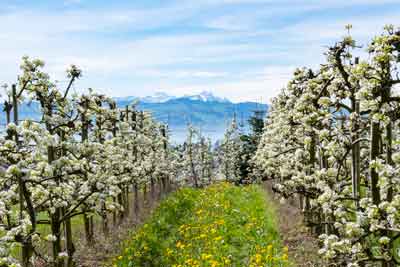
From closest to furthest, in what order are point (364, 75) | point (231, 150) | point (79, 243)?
1. point (364, 75)
2. point (79, 243)
3. point (231, 150)

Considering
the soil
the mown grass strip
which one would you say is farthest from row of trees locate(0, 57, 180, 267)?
the soil

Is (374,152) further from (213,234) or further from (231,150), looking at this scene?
(231,150)

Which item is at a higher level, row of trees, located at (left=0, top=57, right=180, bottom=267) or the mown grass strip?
row of trees, located at (left=0, top=57, right=180, bottom=267)

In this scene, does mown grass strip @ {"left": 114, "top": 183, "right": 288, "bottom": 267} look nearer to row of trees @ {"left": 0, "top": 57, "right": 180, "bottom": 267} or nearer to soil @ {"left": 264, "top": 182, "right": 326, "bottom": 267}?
soil @ {"left": 264, "top": 182, "right": 326, "bottom": 267}

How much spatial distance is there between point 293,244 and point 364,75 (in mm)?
10108

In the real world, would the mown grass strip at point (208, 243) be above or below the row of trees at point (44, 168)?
below

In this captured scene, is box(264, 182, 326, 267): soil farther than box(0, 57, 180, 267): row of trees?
Yes

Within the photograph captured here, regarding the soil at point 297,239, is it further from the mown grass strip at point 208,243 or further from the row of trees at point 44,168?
the row of trees at point 44,168

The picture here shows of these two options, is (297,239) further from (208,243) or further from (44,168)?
(44,168)

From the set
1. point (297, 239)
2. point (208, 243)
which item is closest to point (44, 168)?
point (208, 243)

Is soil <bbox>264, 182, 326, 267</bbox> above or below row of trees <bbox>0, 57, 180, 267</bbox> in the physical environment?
below

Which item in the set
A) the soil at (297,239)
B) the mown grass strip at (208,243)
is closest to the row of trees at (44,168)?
the mown grass strip at (208,243)

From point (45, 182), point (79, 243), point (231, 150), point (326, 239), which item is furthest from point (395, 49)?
point (231, 150)

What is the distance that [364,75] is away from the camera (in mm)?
6465
